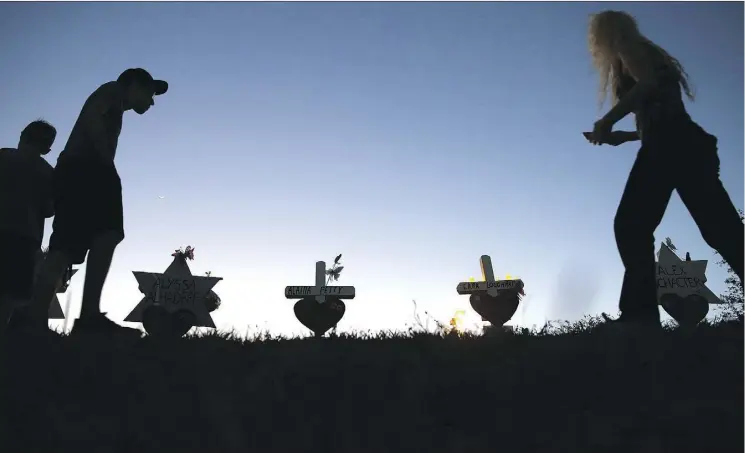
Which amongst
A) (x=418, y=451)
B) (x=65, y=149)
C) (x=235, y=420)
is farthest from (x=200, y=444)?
(x=65, y=149)

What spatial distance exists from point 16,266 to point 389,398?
2.95 m

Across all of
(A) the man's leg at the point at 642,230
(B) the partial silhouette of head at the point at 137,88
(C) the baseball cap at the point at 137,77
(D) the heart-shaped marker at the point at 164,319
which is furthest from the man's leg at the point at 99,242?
(A) the man's leg at the point at 642,230

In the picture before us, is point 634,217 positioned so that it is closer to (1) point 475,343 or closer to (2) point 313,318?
(1) point 475,343

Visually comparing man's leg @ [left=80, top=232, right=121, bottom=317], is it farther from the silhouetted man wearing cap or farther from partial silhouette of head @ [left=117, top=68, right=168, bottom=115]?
partial silhouette of head @ [left=117, top=68, right=168, bottom=115]

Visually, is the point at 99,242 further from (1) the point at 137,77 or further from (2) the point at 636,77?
(2) the point at 636,77

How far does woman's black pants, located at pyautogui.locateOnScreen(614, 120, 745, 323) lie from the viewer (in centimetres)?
343

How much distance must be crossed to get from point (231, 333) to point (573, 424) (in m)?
3.08

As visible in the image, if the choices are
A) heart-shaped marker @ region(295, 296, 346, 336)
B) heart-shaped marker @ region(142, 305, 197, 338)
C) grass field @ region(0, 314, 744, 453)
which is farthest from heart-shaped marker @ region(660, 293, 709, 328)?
heart-shaped marker @ region(142, 305, 197, 338)

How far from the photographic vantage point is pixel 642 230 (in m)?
3.73

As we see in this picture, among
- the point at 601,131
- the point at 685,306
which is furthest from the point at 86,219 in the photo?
the point at 685,306

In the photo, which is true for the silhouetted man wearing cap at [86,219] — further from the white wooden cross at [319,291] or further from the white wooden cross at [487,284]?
the white wooden cross at [487,284]

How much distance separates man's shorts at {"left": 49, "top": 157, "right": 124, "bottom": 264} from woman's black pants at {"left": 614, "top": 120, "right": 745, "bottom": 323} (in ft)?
13.1

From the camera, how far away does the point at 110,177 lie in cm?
422

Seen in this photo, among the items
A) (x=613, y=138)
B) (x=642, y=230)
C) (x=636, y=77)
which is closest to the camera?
(x=636, y=77)
